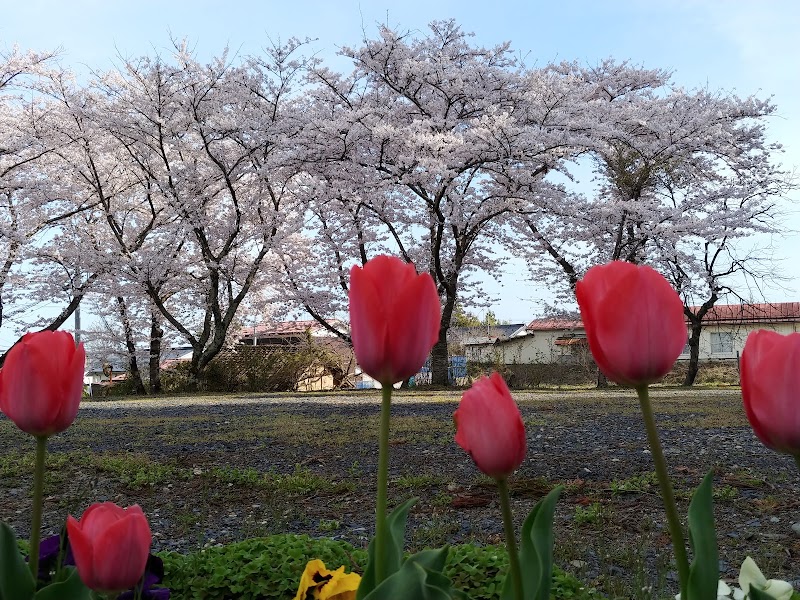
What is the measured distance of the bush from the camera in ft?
6.27

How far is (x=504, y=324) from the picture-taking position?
39.9 m

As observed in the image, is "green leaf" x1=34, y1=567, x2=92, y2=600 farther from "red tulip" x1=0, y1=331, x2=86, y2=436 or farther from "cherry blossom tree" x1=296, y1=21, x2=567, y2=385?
"cherry blossom tree" x1=296, y1=21, x2=567, y2=385

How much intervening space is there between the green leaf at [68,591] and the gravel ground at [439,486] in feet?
3.04

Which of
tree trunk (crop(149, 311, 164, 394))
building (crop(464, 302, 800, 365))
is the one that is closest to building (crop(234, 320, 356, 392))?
tree trunk (crop(149, 311, 164, 394))

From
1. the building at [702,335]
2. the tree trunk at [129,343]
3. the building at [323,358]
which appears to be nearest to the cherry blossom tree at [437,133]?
the building at [323,358]

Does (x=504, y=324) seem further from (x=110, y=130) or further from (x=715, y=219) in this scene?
(x=110, y=130)

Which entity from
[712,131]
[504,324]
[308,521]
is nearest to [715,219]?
[712,131]

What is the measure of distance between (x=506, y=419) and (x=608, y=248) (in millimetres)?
18852

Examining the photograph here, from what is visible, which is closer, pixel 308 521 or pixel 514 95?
pixel 308 521

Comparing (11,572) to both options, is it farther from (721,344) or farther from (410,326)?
(721,344)

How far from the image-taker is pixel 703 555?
2.14ft

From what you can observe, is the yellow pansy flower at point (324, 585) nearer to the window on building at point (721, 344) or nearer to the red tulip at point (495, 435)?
the red tulip at point (495, 435)

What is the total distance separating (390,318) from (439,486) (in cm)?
365

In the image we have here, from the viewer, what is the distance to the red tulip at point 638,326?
0.62 metres
